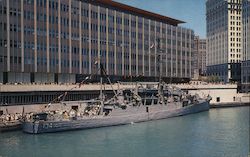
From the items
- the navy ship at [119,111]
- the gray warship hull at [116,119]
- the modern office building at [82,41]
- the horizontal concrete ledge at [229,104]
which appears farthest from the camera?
the horizontal concrete ledge at [229,104]

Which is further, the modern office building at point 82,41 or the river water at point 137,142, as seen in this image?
the modern office building at point 82,41

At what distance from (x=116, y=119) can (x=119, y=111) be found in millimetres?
2023

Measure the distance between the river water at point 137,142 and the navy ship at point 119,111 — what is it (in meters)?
2.07

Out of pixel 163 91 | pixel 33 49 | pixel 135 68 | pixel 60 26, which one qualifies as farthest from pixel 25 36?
pixel 135 68

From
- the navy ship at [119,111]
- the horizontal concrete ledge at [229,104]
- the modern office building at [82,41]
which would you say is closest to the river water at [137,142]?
the navy ship at [119,111]

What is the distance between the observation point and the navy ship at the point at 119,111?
73.8m

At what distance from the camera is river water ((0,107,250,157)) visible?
5506 cm

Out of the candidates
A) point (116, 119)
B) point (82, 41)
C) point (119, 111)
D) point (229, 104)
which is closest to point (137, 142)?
point (116, 119)

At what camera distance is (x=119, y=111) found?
85500 millimetres

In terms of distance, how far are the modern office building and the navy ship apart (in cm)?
→ 1681

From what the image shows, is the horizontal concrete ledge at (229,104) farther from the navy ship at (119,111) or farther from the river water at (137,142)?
the river water at (137,142)

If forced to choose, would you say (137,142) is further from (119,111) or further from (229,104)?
(229,104)

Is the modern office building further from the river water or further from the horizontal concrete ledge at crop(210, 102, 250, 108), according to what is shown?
the river water

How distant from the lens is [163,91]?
347 feet
